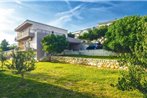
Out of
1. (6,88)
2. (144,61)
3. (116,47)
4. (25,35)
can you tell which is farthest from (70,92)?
(25,35)

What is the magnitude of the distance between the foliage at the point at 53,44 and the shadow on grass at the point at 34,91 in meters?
21.1

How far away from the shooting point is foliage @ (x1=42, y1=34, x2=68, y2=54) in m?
41.9

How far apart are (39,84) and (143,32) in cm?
1180

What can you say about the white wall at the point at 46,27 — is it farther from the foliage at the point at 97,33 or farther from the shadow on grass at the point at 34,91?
the shadow on grass at the point at 34,91

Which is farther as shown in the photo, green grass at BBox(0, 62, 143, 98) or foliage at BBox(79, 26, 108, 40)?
foliage at BBox(79, 26, 108, 40)

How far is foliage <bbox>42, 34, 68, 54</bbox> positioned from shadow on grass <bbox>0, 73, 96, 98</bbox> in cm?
2106

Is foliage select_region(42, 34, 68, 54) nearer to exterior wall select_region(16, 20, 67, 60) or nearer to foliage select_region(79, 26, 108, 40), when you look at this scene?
exterior wall select_region(16, 20, 67, 60)

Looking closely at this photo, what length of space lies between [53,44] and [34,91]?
2455 cm

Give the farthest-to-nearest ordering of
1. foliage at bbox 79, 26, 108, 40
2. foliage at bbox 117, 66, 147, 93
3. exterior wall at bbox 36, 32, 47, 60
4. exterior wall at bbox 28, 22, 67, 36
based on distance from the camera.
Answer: foliage at bbox 79, 26, 108, 40
exterior wall at bbox 28, 22, 67, 36
exterior wall at bbox 36, 32, 47, 60
foliage at bbox 117, 66, 147, 93

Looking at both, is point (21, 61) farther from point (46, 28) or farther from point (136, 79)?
point (46, 28)

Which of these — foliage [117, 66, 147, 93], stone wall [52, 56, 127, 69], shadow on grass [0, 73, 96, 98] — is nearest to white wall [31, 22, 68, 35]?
stone wall [52, 56, 127, 69]

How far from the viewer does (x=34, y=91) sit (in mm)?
17766

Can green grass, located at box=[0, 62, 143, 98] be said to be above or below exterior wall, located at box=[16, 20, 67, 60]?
below

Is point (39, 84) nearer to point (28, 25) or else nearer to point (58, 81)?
point (58, 81)
